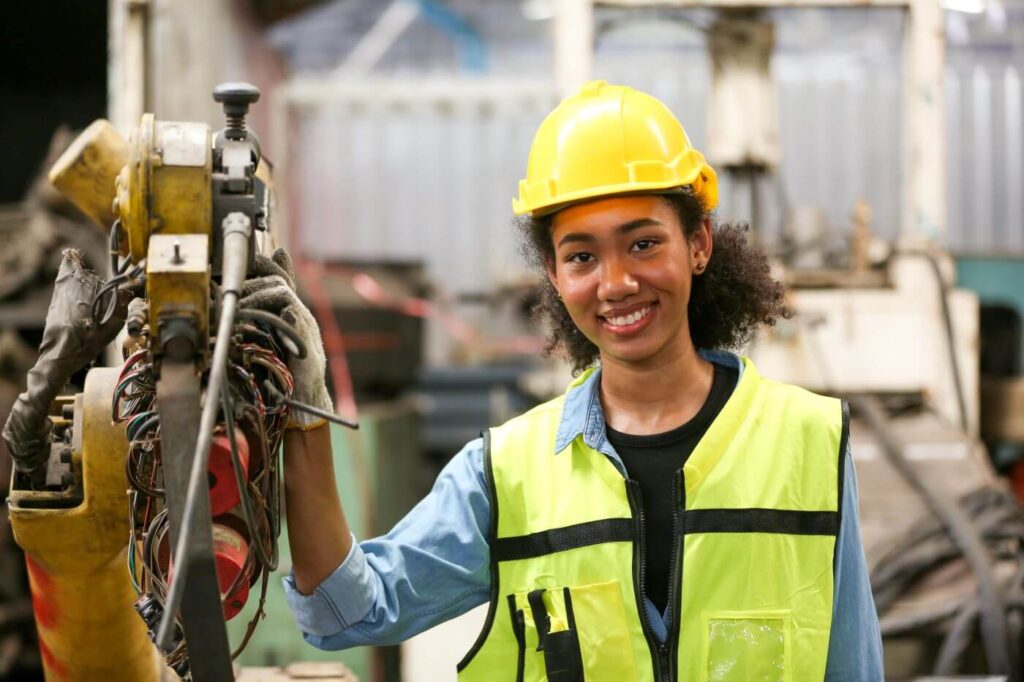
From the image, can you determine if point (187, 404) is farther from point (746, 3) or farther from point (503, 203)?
point (503, 203)

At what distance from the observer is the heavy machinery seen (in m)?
1.25

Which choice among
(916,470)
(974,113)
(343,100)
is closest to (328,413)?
(916,470)

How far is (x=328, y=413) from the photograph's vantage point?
135 centimetres

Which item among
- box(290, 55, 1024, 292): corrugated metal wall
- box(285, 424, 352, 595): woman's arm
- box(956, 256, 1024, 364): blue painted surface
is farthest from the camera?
box(290, 55, 1024, 292): corrugated metal wall

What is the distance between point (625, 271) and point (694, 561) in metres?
0.43

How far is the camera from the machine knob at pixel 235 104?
1383 mm

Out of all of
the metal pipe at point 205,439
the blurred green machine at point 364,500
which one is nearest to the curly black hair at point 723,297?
the metal pipe at point 205,439

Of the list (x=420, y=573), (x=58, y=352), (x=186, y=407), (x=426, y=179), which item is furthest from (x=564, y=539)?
(x=426, y=179)

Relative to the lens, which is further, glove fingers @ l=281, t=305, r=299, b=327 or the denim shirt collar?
the denim shirt collar

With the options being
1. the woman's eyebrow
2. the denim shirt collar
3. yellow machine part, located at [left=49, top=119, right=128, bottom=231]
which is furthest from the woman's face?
yellow machine part, located at [left=49, top=119, right=128, bottom=231]

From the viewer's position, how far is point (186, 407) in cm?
125

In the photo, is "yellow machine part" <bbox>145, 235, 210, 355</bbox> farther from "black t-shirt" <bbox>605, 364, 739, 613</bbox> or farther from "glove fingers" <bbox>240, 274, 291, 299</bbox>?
"black t-shirt" <bbox>605, 364, 739, 613</bbox>

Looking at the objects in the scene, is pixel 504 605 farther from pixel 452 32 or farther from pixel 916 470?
pixel 452 32

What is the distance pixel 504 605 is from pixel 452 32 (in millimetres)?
8211
